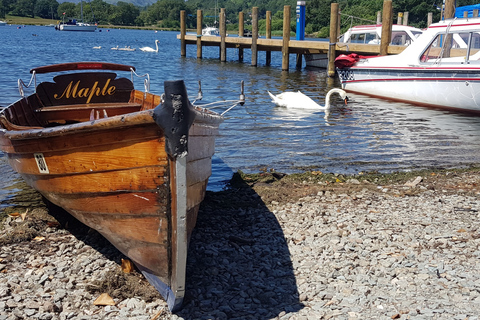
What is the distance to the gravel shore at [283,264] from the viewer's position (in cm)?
433

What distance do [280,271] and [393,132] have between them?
888cm

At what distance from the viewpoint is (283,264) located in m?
5.15

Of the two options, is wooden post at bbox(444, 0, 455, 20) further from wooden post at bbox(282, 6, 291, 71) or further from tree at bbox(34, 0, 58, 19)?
tree at bbox(34, 0, 58, 19)

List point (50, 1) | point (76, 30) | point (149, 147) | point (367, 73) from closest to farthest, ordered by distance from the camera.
A: point (149, 147)
point (367, 73)
point (76, 30)
point (50, 1)

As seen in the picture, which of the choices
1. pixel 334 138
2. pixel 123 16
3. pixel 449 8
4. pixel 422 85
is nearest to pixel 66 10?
pixel 123 16

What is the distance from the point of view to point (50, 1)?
560 ft

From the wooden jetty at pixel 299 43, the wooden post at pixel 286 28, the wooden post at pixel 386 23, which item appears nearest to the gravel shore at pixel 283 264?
the wooden post at pixel 386 23

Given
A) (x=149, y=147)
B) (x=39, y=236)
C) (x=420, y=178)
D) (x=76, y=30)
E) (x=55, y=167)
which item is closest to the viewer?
(x=149, y=147)

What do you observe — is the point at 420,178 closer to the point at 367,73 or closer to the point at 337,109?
the point at 337,109

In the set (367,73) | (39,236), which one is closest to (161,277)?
(39,236)

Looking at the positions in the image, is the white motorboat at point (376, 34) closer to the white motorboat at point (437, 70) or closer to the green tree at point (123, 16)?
the white motorboat at point (437, 70)

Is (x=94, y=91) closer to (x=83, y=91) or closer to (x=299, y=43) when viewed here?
(x=83, y=91)

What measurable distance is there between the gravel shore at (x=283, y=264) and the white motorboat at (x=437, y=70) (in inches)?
357

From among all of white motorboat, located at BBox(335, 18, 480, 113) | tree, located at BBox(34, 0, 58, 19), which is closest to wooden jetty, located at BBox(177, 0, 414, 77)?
white motorboat, located at BBox(335, 18, 480, 113)
